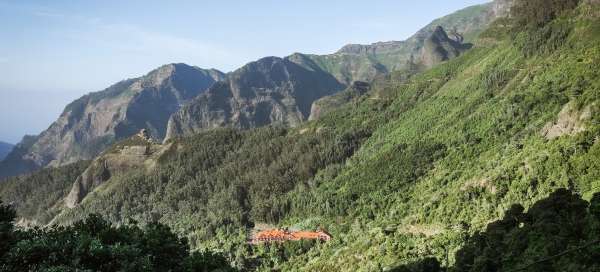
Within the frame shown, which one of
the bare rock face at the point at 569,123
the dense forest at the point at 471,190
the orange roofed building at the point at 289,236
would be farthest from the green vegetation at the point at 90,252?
the orange roofed building at the point at 289,236

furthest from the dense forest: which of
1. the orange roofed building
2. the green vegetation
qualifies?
the orange roofed building

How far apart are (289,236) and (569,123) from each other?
250 feet

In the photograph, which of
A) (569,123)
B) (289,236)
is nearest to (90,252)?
(569,123)

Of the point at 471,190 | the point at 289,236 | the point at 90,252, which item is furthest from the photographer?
the point at 289,236

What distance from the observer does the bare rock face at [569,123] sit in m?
82.2

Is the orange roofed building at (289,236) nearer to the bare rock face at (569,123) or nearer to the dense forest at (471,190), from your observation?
the dense forest at (471,190)

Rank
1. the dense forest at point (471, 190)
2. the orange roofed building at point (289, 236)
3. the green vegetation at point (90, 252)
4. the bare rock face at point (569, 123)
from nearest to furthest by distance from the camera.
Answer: the green vegetation at point (90, 252) → the dense forest at point (471, 190) → the bare rock face at point (569, 123) → the orange roofed building at point (289, 236)

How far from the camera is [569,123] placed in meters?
86.4

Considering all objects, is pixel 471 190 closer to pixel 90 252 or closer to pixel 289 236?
pixel 289 236

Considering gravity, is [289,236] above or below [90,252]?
below

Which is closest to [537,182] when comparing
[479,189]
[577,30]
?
[479,189]

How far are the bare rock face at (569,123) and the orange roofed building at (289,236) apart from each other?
189ft

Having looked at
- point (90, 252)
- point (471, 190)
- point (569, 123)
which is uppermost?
point (90, 252)

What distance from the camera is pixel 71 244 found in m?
44.2
